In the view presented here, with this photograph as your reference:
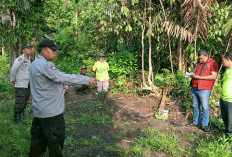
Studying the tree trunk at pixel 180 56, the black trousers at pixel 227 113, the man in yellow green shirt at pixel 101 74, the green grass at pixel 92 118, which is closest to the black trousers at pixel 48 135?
the green grass at pixel 92 118

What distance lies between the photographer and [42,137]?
100 inches

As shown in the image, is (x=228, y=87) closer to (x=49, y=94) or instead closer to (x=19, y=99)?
(x=49, y=94)

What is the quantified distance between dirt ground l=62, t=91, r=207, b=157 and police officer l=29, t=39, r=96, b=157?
Result: 893mm

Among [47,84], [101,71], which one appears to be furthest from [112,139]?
[101,71]

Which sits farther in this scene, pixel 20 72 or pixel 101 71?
pixel 101 71

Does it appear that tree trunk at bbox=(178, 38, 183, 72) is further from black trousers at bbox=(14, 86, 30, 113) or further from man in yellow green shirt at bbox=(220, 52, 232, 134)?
black trousers at bbox=(14, 86, 30, 113)

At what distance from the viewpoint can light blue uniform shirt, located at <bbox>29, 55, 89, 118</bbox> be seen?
2201 millimetres

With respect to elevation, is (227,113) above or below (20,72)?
below

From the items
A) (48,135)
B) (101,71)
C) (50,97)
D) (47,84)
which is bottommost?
(48,135)

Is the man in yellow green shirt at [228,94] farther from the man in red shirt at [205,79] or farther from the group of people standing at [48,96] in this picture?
the group of people standing at [48,96]

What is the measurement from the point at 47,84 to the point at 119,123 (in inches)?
106

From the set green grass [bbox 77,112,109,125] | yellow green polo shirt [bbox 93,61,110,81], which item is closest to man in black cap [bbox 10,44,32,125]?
green grass [bbox 77,112,109,125]

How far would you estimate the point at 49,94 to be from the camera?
2.34 meters

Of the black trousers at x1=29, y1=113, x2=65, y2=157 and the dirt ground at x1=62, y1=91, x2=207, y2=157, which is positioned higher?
the black trousers at x1=29, y1=113, x2=65, y2=157
